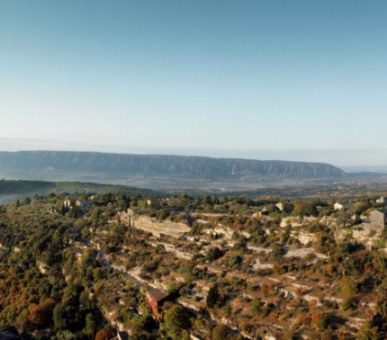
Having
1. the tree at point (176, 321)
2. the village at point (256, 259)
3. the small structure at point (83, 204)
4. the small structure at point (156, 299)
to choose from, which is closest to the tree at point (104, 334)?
the small structure at point (156, 299)

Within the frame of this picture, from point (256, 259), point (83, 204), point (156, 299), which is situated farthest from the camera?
point (83, 204)

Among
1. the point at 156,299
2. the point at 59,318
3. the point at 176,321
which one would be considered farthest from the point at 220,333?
the point at 59,318

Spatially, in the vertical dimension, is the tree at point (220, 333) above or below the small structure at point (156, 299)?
above

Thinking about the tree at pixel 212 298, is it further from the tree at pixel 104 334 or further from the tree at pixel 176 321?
the tree at pixel 104 334

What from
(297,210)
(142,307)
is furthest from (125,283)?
(297,210)

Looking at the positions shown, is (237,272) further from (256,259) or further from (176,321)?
(176,321)

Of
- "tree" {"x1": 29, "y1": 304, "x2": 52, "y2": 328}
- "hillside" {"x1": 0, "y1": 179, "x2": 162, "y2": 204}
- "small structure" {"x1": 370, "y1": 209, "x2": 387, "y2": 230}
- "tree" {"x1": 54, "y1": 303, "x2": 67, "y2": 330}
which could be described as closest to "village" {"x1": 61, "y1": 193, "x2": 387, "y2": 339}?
"small structure" {"x1": 370, "y1": 209, "x2": 387, "y2": 230}

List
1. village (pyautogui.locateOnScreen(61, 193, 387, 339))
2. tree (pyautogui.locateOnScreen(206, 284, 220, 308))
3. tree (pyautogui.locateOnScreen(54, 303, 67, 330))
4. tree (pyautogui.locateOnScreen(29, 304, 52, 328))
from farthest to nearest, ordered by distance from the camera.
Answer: tree (pyautogui.locateOnScreen(29, 304, 52, 328))
tree (pyautogui.locateOnScreen(54, 303, 67, 330))
tree (pyautogui.locateOnScreen(206, 284, 220, 308))
village (pyautogui.locateOnScreen(61, 193, 387, 339))

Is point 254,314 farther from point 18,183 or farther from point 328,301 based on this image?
point 18,183

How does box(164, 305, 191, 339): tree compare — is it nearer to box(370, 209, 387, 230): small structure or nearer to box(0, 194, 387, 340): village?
box(0, 194, 387, 340): village
